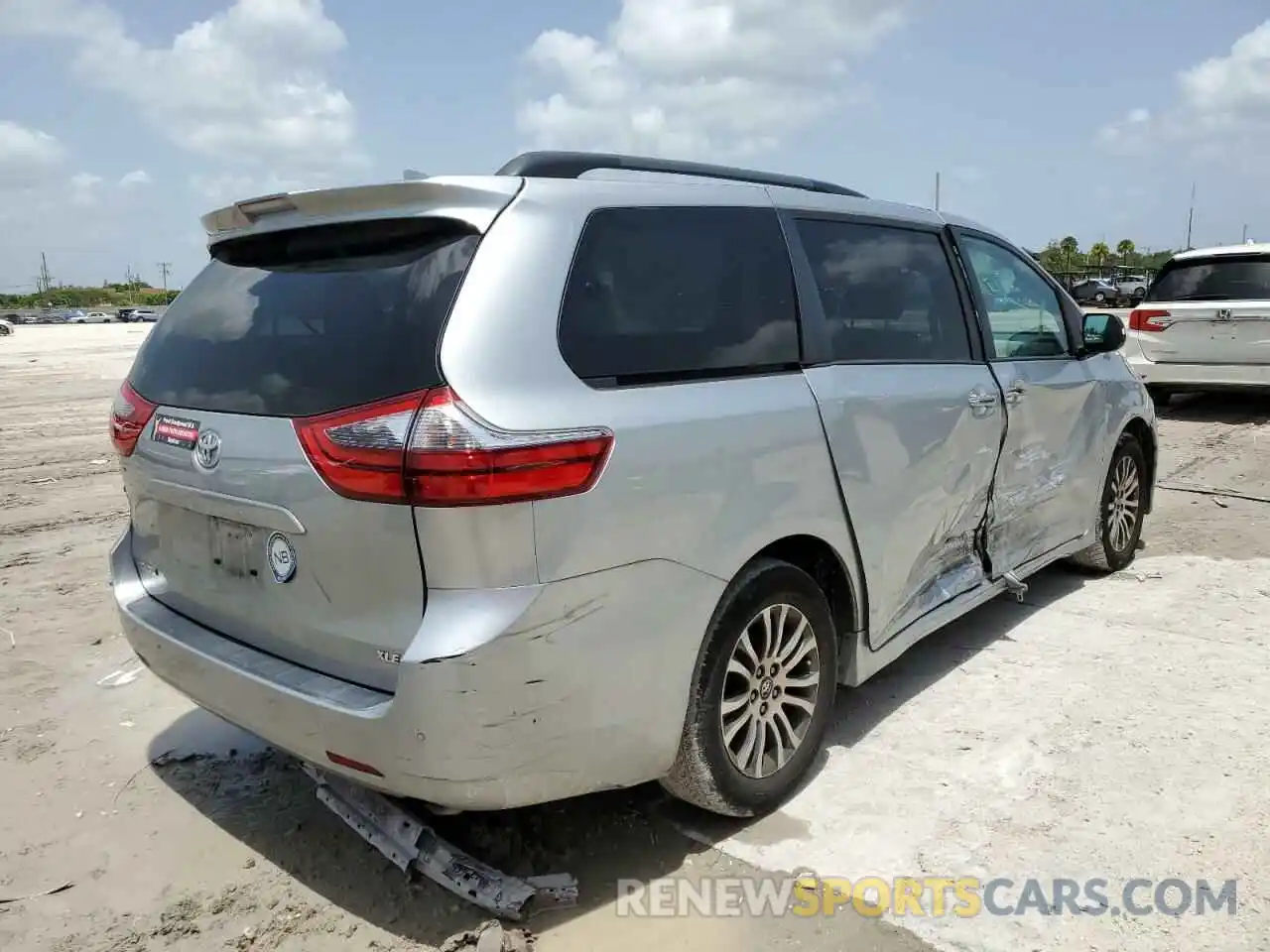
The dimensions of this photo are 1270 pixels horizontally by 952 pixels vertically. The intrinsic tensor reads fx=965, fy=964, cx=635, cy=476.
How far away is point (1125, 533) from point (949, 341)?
2.31 m

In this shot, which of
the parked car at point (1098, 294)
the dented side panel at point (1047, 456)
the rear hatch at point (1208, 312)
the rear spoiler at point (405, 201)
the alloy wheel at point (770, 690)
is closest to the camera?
the rear spoiler at point (405, 201)

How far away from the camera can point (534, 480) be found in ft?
7.23

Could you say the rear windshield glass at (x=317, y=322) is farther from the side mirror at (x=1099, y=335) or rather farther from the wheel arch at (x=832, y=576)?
the side mirror at (x=1099, y=335)

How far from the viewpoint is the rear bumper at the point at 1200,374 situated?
10.0 meters

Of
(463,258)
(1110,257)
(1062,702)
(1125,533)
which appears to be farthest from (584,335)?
(1110,257)

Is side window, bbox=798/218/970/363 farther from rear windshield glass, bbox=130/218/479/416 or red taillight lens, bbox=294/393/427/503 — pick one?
red taillight lens, bbox=294/393/427/503

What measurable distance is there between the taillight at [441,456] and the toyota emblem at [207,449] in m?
0.41

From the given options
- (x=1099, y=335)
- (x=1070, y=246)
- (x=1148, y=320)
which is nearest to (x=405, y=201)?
(x=1099, y=335)

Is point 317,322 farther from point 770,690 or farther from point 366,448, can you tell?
point 770,690

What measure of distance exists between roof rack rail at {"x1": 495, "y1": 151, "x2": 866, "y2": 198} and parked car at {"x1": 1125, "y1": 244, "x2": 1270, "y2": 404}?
322 inches

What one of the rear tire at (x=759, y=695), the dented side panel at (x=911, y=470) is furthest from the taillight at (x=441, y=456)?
the dented side panel at (x=911, y=470)

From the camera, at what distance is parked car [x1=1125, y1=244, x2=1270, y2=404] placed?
9953mm

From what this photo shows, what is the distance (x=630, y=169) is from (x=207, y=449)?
1476mm

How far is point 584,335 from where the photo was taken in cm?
243
